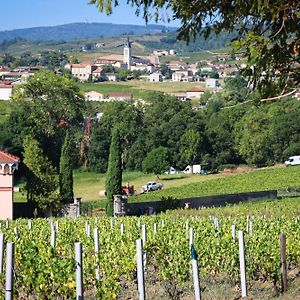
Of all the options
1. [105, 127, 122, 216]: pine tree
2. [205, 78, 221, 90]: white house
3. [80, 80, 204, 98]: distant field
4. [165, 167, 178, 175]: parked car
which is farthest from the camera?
[205, 78, 221, 90]: white house

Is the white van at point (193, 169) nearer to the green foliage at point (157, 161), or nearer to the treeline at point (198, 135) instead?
the treeline at point (198, 135)

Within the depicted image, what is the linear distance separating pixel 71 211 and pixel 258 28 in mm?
27253

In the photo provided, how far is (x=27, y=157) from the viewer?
37781 millimetres

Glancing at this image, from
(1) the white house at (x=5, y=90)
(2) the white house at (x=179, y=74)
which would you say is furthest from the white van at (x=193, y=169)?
(2) the white house at (x=179, y=74)

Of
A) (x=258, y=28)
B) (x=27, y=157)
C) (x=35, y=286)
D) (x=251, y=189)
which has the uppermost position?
(x=258, y=28)

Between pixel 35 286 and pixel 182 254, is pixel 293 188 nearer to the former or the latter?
pixel 182 254

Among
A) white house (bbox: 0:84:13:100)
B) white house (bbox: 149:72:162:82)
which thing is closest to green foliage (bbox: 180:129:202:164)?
white house (bbox: 0:84:13:100)

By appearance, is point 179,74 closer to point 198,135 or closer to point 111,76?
point 111,76

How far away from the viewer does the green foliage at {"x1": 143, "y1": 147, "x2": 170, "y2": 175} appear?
6231 centimetres

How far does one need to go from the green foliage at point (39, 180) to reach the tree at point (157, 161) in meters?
24.5

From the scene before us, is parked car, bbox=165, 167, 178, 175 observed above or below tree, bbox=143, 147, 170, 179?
below

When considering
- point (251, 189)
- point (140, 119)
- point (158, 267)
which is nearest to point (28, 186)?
point (251, 189)

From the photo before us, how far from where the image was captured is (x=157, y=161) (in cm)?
6231

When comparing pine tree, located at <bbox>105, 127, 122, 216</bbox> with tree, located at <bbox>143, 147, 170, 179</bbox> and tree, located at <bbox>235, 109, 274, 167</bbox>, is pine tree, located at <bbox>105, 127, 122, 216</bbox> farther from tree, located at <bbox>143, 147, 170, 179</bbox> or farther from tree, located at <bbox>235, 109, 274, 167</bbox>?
tree, located at <bbox>235, 109, 274, 167</bbox>
